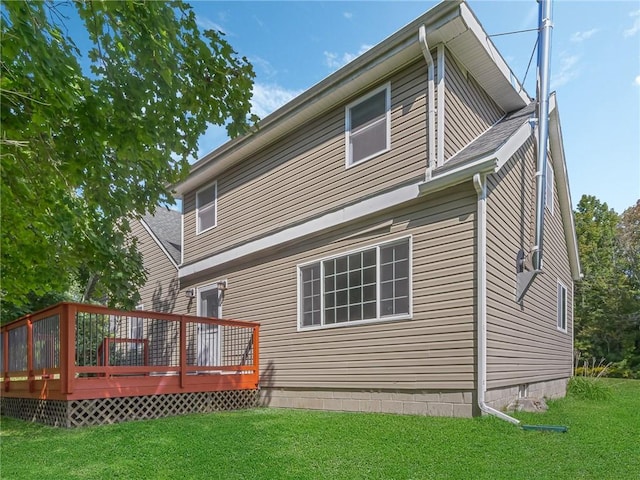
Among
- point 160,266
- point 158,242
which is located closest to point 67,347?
point 160,266

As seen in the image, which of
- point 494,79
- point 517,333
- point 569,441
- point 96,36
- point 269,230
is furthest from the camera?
point 269,230

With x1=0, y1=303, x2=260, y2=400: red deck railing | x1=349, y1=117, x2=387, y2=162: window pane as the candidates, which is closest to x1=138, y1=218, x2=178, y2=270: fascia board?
x1=0, y1=303, x2=260, y2=400: red deck railing

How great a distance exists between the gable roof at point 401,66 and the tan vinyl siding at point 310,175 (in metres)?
0.21

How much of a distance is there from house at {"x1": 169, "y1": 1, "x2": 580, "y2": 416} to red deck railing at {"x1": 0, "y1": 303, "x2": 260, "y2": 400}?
0.63m

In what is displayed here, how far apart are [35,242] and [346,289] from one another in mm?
4612

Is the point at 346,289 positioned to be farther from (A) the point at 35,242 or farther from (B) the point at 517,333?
(A) the point at 35,242

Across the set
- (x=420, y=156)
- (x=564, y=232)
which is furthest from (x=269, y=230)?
(x=564, y=232)

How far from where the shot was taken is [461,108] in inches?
291

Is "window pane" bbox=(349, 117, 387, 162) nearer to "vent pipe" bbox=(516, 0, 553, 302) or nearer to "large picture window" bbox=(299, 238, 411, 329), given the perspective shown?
"large picture window" bbox=(299, 238, 411, 329)

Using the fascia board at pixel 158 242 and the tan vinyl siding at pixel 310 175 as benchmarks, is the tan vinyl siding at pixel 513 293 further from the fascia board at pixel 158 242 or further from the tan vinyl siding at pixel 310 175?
the fascia board at pixel 158 242

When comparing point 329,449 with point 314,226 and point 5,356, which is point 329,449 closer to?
point 314,226

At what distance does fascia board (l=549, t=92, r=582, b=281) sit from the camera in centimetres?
961

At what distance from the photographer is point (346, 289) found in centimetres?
767

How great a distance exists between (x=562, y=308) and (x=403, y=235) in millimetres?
6907
